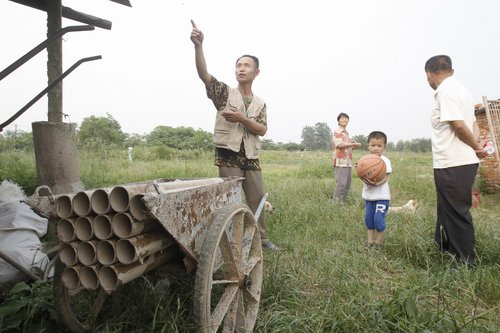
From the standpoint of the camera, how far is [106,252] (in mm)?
1266

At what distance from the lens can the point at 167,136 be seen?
142 ft

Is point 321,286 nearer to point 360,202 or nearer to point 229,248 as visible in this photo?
point 229,248

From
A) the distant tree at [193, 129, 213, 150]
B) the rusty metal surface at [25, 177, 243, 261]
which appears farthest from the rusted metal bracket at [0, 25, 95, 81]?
the distant tree at [193, 129, 213, 150]

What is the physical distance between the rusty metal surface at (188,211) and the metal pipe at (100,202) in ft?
0.53

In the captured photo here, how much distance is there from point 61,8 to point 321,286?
145 inches

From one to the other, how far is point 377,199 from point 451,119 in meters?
1.04

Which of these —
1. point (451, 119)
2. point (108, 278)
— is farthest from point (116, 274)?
point (451, 119)

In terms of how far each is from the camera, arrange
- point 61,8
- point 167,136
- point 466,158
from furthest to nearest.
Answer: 1. point 167,136
2. point 61,8
3. point 466,158

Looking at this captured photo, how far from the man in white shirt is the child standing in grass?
1.76 feet

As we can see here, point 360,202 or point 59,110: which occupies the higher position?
point 59,110

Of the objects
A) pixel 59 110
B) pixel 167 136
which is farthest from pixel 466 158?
pixel 167 136

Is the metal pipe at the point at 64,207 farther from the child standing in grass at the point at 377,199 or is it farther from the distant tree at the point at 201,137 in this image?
the distant tree at the point at 201,137

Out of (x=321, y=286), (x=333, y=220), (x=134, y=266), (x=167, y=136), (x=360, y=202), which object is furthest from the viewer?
(x=167, y=136)

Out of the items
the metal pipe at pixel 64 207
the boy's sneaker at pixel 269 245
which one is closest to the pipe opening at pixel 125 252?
the metal pipe at pixel 64 207
